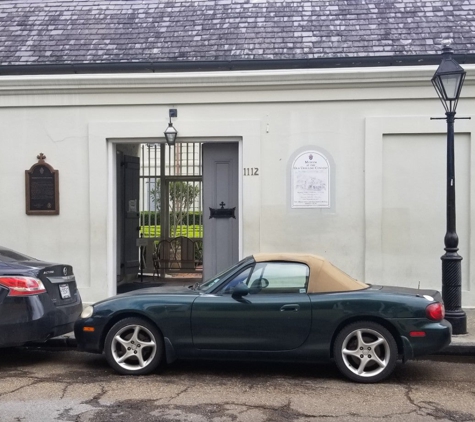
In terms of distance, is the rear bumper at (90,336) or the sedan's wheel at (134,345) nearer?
the sedan's wheel at (134,345)

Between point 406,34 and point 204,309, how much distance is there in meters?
Result: 6.88

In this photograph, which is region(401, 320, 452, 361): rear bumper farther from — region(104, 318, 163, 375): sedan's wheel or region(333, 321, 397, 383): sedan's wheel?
region(104, 318, 163, 375): sedan's wheel

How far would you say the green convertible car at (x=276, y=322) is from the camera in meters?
7.22

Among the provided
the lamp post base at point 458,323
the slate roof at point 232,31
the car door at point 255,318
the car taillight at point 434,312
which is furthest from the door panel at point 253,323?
the slate roof at point 232,31

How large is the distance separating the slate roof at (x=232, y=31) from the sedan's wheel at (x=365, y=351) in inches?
219

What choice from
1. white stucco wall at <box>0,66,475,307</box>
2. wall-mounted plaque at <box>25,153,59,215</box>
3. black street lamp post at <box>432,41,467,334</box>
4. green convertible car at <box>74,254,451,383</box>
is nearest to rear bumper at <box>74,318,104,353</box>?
green convertible car at <box>74,254,451,383</box>

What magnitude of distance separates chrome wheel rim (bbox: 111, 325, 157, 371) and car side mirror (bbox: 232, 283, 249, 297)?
0.99 metres

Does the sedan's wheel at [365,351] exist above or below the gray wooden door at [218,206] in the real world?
below

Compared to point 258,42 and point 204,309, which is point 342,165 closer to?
point 258,42

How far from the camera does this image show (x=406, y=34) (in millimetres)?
12031

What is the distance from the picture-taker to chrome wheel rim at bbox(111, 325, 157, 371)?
746 cm

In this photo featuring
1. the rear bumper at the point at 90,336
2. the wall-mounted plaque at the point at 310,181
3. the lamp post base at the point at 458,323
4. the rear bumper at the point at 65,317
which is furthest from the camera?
the wall-mounted plaque at the point at 310,181

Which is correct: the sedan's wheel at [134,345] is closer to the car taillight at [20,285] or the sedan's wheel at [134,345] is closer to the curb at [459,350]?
the car taillight at [20,285]

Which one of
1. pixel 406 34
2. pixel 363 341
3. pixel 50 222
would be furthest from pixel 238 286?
pixel 406 34
